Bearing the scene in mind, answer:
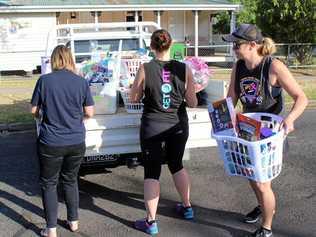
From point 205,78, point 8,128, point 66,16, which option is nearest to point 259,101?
point 205,78

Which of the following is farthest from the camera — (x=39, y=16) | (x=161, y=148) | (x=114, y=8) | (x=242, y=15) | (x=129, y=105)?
(x=242, y=15)

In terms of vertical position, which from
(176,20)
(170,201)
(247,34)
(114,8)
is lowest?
(170,201)

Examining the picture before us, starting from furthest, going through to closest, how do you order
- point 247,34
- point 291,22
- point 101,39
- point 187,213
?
point 291,22 → point 101,39 → point 187,213 → point 247,34

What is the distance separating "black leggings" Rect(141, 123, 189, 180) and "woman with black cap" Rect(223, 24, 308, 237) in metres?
0.65

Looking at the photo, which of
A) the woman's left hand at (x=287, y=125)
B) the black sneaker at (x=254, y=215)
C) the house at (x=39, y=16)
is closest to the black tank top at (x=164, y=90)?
the woman's left hand at (x=287, y=125)

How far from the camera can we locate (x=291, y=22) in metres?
20.7

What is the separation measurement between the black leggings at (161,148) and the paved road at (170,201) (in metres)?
0.59

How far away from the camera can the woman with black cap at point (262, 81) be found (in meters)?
4.11

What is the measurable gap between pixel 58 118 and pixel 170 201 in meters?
1.79

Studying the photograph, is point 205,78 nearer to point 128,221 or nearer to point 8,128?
point 128,221

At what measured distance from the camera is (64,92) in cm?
432

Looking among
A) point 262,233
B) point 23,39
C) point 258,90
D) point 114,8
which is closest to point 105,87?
point 258,90

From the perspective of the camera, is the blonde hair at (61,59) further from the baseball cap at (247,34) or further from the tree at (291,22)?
the tree at (291,22)

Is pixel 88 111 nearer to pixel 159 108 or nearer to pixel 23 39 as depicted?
pixel 159 108
